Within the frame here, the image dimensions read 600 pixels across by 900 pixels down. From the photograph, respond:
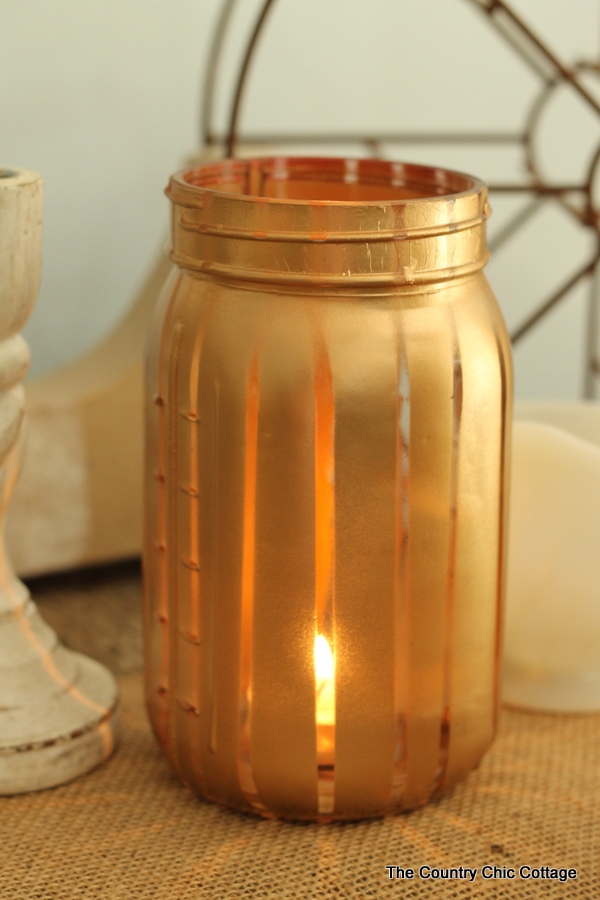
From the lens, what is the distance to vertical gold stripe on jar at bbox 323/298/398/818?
0.48 m

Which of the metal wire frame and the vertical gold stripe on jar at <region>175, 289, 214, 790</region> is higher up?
the metal wire frame

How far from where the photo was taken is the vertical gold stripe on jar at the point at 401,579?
1.61 ft

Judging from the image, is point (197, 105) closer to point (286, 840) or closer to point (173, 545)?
point (173, 545)

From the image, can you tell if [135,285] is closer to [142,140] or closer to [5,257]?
[142,140]

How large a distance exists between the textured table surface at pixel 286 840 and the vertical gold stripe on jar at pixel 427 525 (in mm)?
38

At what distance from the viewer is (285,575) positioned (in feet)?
1.65

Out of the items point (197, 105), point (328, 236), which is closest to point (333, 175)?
point (328, 236)

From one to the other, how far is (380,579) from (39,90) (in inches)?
22.6

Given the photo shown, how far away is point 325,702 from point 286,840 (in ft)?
0.24

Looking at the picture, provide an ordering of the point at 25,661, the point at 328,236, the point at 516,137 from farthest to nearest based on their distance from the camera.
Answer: the point at 516,137 → the point at 25,661 → the point at 328,236

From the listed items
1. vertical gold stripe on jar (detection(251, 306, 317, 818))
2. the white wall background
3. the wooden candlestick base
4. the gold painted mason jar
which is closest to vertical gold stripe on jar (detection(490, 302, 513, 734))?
the gold painted mason jar

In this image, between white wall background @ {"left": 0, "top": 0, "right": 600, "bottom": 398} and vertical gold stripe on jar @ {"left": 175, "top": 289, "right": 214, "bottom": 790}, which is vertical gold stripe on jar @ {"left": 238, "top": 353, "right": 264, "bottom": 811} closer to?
vertical gold stripe on jar @ {"left": 175, "top": 289, "right": 214, "bottom": 790}

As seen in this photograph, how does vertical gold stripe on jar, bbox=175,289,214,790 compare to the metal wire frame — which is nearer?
vertical gold stripe on jar, bbox=175,289,214,790

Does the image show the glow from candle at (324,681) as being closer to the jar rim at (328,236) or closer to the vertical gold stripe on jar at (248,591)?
the vertical gold stripe on jar at (248,591)
